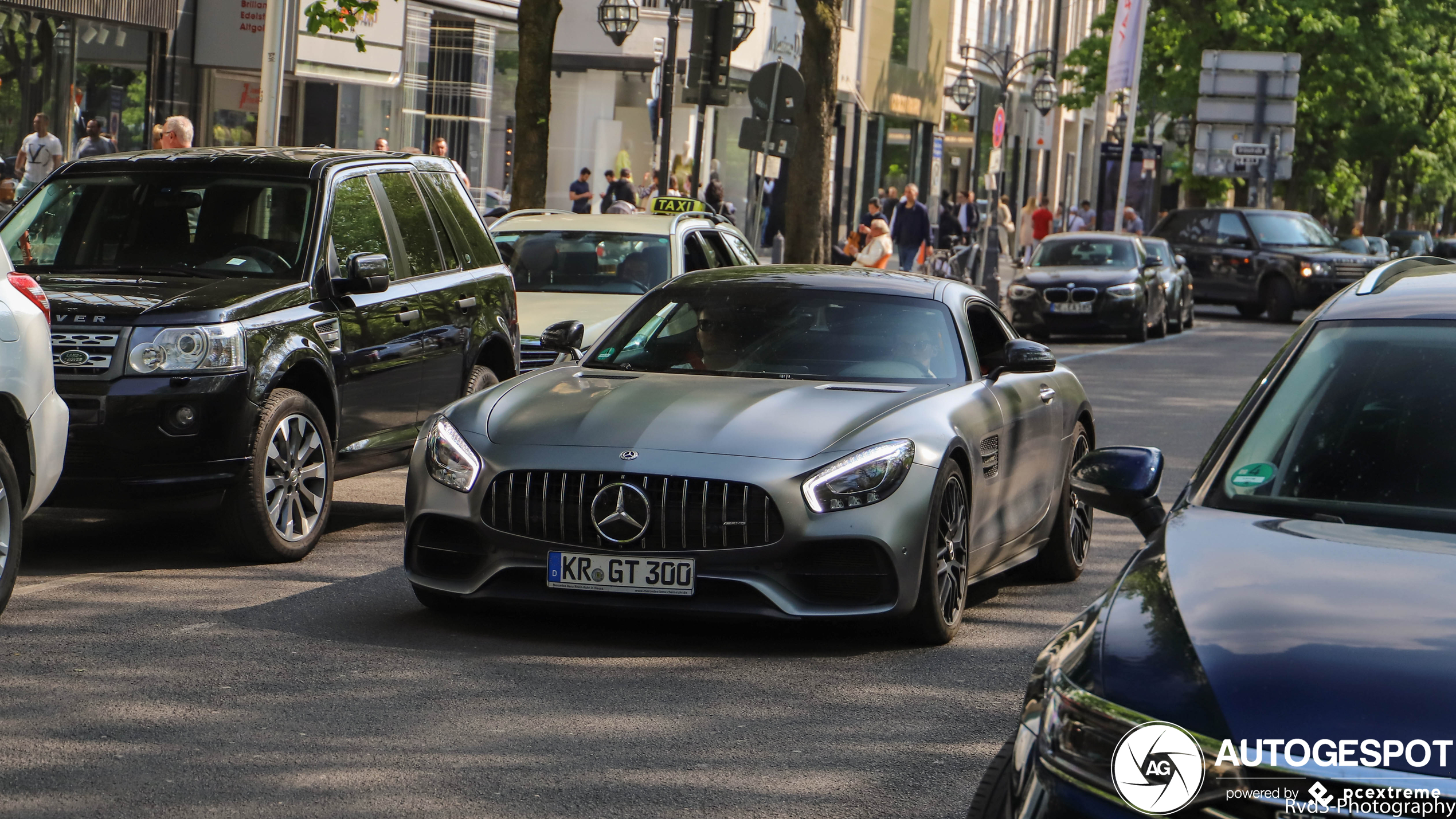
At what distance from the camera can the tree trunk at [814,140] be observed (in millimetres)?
24172

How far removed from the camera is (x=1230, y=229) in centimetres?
3456

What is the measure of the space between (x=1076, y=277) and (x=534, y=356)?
1447 cm

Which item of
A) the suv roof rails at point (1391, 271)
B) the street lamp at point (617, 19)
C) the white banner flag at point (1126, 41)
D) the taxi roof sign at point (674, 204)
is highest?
the white banner flag at point (1126, 41)

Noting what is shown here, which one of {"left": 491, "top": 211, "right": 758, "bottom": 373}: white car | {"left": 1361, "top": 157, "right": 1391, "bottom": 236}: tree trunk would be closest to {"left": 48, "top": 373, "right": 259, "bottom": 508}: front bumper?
{"left": 491, "top": 211, "right": 758, "bottom": 373}: white car

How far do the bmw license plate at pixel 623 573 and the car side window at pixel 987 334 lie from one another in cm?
226

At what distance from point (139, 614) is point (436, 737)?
7.21 ft

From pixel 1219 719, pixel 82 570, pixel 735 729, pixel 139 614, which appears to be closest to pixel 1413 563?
Answer: pixel 1219 719

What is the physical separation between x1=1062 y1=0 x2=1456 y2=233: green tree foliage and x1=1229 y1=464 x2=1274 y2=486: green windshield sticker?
42.2 m

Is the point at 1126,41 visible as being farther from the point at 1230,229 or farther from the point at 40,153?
the point at 40,153

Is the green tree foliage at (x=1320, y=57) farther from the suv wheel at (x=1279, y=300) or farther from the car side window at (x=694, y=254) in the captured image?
the car side window at (x=694, y=254)

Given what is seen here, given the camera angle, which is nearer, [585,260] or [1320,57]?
[585,260]

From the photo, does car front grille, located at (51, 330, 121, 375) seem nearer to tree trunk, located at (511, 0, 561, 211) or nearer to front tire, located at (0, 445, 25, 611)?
front tire, located at (0, 445, 25, 611)

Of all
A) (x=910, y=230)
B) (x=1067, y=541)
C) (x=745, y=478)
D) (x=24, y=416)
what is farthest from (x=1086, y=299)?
(x=24, y=416)

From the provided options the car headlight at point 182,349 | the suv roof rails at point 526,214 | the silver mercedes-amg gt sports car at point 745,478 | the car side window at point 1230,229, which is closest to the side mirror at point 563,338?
the silver mercedes-amg gt sports car at point 745,478
